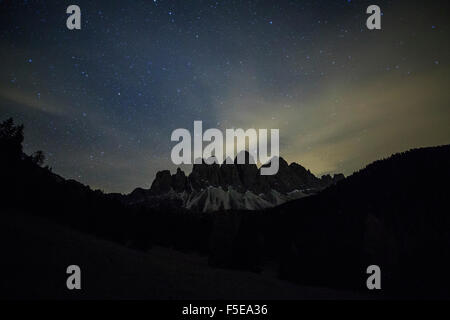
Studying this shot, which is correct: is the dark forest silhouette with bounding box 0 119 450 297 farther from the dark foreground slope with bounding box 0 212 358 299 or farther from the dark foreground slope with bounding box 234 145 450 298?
the dark foreground slope with bounding box 0 212 358 299

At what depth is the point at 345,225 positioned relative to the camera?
3388 centimetres

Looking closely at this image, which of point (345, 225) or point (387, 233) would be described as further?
point (345, 225)

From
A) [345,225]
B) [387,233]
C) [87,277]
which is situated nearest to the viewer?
[87,277]

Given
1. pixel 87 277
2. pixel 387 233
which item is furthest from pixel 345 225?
pixel 87 277

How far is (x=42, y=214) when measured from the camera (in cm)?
2600

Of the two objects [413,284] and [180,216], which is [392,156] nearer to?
[413,284]

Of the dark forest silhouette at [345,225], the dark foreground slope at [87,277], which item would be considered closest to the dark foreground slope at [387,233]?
the dark forest silhouette at [345,225]

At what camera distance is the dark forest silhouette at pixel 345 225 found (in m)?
21.7

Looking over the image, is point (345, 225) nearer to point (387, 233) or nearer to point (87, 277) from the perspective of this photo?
point (387, 233)

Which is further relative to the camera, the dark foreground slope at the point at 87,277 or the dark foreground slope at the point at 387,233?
the dark foreground slope at the point at 387,233

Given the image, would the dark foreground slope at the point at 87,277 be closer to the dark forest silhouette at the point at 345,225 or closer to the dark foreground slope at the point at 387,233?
the dark forest silhouette at the point at 345,225

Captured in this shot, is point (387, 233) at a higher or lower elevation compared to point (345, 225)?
higher
